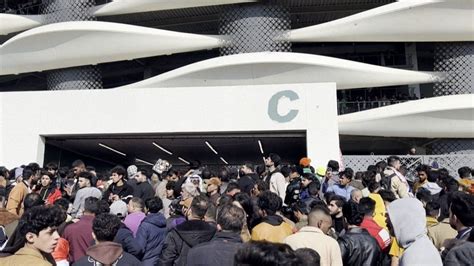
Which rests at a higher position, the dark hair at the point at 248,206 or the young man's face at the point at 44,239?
the dark hair at the point at 248,206

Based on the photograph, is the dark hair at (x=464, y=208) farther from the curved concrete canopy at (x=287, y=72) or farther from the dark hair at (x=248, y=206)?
the curved concrete canopy at (x=287, y=72)

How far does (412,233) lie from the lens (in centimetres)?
428

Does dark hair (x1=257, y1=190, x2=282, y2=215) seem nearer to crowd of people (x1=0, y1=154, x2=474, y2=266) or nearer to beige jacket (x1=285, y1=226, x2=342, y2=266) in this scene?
crowd of people (x1=0, y1=154, x2=474, y2=266)

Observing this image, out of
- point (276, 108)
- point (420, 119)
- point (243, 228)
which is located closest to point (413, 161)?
point (420, 119)

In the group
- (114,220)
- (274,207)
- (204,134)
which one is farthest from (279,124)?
(114,220)

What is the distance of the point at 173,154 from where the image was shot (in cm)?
2086

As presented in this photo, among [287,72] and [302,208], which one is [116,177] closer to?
[302,208]

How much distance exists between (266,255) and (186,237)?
2.83 meters

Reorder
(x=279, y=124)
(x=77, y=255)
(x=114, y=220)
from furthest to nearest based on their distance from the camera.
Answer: (x=279, y=124) < (x=77, y=255) < (x=114, y=220)

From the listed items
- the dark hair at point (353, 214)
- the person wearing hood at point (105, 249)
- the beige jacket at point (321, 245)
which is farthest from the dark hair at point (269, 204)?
the person wearing hood at point (105, 249)

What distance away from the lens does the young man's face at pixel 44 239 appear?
139 inches

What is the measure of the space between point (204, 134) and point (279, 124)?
2397mm

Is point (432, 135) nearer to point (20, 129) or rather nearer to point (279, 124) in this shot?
point (279, 124)

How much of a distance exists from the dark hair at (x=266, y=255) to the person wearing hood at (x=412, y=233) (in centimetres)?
218
